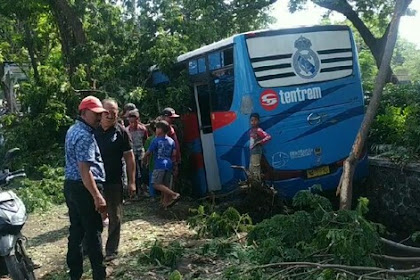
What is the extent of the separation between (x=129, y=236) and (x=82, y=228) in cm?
207

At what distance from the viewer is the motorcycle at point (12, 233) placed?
4.39 metres

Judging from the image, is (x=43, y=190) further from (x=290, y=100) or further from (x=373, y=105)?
(x=373, y=105)

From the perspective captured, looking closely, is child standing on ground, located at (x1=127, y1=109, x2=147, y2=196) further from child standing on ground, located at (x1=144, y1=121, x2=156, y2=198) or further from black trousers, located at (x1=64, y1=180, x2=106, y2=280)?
black trousers, located at (x1=64, y1=180, x2=106, y2=280)

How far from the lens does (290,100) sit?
7852 millimetres

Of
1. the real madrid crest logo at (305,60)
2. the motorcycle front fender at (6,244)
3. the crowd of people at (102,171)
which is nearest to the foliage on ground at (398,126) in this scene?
the real madrid crest logo at (305,60)

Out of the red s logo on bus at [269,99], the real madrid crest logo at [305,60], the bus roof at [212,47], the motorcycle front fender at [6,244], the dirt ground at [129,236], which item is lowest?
the dirt ground at [129,236]

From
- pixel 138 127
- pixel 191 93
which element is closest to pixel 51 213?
pixel 138 127

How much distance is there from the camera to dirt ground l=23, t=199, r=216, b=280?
5.38m

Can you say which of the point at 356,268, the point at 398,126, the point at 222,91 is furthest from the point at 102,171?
the point at 398,126

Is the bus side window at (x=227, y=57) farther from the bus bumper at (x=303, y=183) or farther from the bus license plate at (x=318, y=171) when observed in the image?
the bus license plate at (x=318, y=171)

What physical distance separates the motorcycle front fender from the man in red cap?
59 cm

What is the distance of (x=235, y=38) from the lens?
7.80 m

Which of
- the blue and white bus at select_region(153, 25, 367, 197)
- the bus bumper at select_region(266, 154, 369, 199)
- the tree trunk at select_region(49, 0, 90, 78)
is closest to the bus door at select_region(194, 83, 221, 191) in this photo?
the blue and white bus at select_region(153, 25, 367, 197)

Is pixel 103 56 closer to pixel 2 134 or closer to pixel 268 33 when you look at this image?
pixel 2 134
